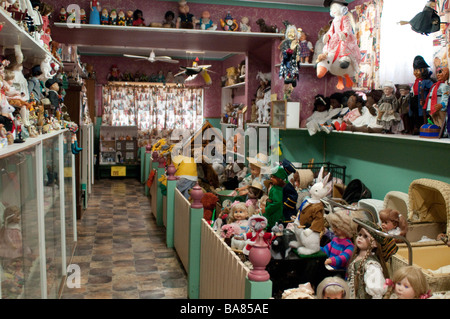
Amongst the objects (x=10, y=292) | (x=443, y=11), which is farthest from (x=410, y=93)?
(x=10, y=292)

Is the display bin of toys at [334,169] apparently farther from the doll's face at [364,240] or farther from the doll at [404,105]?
the doll's face at [364,240]

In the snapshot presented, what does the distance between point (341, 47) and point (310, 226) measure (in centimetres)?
147

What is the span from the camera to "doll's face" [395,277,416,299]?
187cm

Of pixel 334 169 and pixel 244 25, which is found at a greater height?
pixel 244 25

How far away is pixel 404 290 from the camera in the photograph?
1887mm

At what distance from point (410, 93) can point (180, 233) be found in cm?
261

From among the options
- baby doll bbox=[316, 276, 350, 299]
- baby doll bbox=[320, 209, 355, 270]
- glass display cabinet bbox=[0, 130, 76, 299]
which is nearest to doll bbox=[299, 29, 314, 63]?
baby doll bbox=[320, 209, 355, 270]

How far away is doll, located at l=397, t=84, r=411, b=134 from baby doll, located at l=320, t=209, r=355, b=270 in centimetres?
128

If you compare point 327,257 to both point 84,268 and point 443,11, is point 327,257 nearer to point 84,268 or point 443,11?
point 443,11

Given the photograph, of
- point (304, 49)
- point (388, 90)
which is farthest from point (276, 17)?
point (388, 90)

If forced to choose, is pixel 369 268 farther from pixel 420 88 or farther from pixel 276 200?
pixel 420 88

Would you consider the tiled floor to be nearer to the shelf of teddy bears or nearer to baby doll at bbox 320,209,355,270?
baby doll at bbox 320,209,355,270
